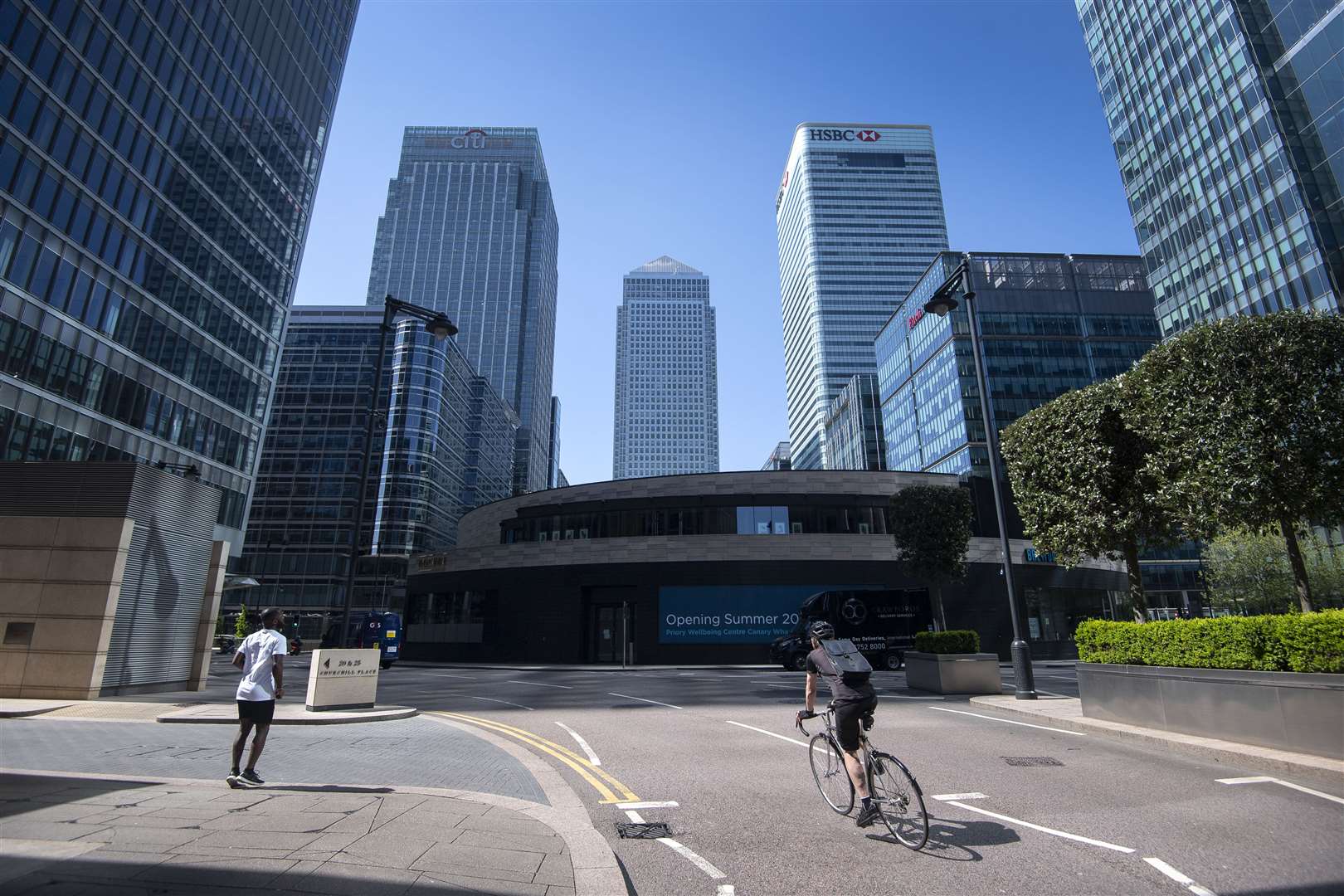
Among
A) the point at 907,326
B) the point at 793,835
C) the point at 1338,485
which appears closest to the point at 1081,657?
the point at 1338,485

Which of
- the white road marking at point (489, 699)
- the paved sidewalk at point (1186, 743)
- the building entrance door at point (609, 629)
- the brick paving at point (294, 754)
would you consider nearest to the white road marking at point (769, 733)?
the brick paving at point (294, 754)

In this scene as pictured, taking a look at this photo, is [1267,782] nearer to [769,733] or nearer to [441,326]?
[769,733]

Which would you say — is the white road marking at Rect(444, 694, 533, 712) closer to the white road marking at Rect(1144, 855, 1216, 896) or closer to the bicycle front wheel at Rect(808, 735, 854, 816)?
the bicycle front wheel at Rect(808, 735, 854, 816)

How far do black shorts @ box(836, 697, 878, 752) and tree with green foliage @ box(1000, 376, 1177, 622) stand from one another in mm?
12083

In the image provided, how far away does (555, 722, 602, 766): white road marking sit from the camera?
9.52m

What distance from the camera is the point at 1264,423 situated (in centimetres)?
1142

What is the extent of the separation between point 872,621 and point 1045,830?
954 inches

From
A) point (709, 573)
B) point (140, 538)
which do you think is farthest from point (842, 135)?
point (140, 538)

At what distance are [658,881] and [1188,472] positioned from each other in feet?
43.3

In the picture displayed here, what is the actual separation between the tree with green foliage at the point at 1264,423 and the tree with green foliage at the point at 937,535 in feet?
45.2

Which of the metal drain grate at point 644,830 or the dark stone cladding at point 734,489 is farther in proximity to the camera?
the dark stone cladding at point 734,489

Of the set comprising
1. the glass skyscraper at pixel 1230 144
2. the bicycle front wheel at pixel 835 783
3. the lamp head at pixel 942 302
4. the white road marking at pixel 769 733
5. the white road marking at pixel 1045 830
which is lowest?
the white road marking at pixel 769 733

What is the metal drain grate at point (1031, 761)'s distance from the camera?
8938mm

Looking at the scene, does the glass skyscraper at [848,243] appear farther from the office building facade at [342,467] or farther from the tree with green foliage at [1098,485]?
the tree with green foliage at [1098,485]
